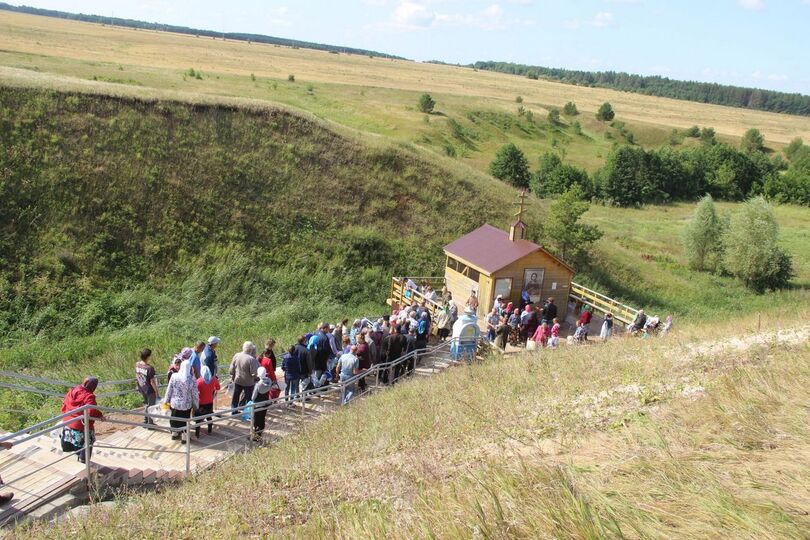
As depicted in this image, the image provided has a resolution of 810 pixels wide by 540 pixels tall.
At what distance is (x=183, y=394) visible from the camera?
31.1 feet

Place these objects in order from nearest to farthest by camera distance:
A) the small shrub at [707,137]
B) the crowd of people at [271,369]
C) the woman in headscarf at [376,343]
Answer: the crowd of people at [271,369], the woman in headscarf at [376,343], the small shrub at [707,137]

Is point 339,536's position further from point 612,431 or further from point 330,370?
point 330,370

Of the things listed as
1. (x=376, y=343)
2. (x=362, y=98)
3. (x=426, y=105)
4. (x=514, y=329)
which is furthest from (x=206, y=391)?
(x=426, y=105)

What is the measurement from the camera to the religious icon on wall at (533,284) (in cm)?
1948

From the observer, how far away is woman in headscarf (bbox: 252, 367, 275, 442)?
10273 millimetres

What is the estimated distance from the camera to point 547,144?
265ft

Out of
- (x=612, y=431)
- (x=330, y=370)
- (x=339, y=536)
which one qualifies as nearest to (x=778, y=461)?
(x=612, y=431)

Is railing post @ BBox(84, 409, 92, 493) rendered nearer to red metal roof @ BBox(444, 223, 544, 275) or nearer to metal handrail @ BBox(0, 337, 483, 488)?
metal handrail @ BBox(0, 337, 483, 488)

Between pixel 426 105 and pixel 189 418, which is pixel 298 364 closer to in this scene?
pixel 189 418

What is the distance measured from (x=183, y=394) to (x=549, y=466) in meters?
6.01

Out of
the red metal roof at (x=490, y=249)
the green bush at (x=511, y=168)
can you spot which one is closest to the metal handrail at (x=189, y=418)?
the red metal roof at (x=490, y=249)

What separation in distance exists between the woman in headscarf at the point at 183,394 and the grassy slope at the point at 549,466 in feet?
4.27

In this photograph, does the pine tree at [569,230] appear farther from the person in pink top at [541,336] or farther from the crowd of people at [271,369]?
the crowd of people at [271,369]

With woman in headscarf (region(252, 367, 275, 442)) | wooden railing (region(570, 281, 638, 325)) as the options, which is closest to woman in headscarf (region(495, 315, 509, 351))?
wooden railing (region(570, 281, 638, 325))
